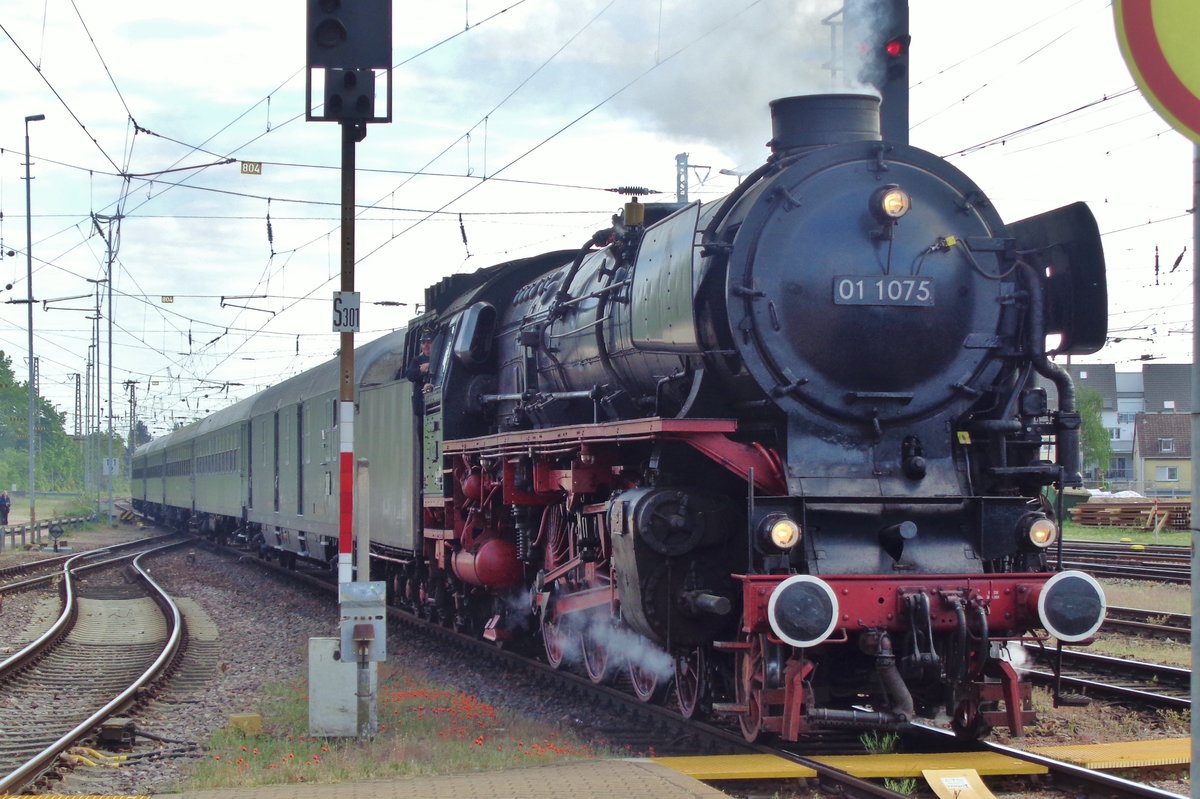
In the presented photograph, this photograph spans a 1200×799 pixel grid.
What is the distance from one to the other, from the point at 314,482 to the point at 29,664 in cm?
729

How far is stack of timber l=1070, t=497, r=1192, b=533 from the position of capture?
34.6 m

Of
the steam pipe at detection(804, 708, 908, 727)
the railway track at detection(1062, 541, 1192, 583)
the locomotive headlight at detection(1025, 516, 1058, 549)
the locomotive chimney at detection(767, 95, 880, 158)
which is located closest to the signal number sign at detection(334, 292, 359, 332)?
the locomotive chimney at detection(767, 95, 880, 158)

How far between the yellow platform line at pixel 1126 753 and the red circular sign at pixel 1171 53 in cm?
543

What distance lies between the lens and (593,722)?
9039 millimetres

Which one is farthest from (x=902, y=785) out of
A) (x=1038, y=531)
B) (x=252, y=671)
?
(x=252, y=671)

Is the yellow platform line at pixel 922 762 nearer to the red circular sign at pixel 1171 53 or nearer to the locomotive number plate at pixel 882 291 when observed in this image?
the locomotive number plate at pixel 882 291

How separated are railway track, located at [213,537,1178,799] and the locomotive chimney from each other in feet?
12.6

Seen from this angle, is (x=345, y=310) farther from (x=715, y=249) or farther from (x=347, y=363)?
(x=715, y=249)

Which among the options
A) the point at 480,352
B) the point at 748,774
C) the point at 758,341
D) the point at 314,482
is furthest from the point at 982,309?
the point at 314,482

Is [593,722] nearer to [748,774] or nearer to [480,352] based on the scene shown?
[748,774]

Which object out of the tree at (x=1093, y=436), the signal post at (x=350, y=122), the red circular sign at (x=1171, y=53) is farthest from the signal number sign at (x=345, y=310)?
the tree at (x=1093, y=436)

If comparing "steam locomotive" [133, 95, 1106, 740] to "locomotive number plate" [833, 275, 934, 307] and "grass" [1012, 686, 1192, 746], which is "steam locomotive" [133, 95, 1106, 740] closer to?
"locomotive number plate" [833, 275, 934, 307]

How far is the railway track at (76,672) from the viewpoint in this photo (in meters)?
8.44

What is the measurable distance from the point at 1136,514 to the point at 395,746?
32552mm
